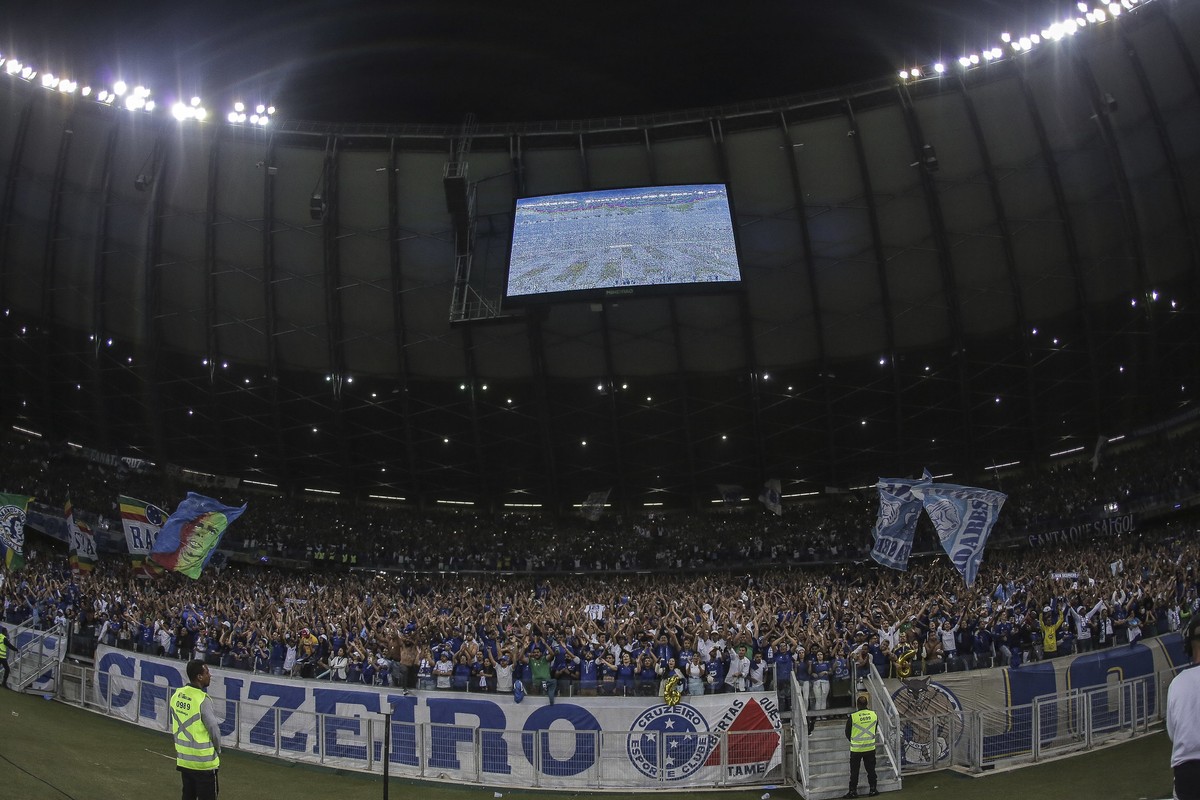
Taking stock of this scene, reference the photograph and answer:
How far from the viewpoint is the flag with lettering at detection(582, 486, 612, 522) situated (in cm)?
4544

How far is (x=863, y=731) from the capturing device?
48.8 feet

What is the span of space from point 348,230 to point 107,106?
1008 cm

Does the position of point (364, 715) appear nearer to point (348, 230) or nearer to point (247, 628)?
point (247, 628)

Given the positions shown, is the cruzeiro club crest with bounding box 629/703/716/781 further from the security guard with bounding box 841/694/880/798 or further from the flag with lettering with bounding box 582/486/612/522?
the flag with lettering with bounding box 582/486/612/522

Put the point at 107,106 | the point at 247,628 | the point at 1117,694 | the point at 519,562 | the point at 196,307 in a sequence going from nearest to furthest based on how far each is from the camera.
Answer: the point at 1117,694, the point at 247,628, the point at 107,106, the point at 196,307, the point at 519,562

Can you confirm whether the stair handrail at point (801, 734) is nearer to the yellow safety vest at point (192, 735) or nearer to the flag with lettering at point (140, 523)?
the yellow safety vest at point (192, 735)

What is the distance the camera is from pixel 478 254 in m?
37.4

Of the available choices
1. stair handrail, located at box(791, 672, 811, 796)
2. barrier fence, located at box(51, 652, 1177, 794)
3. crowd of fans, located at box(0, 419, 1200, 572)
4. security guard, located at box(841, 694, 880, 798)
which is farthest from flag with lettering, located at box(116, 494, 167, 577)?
security guard, located at box(841, 694, 880, 798)

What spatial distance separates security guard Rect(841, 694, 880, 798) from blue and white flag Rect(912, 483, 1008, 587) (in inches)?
266

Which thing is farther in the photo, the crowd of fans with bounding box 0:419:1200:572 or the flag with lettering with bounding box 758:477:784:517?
the flag with lettering with bounding box 758:477:784:517

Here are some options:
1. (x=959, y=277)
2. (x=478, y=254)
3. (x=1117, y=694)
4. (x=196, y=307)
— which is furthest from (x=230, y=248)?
(x=1117, y=694)

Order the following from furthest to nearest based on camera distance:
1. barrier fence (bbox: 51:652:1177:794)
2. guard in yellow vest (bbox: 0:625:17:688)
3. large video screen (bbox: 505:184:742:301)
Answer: large video screen (bbox: 505:184:742:301)
guard in yellow vest (bbox: 0:625:17:688)
barrier fence (bbox: 51:652:1177:794)

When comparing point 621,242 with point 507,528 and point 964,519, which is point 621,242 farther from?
point 507,528

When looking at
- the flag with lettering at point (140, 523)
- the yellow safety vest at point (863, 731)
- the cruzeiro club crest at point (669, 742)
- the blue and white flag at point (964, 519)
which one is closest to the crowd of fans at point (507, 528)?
the flag with lettering at point (140, 523)
